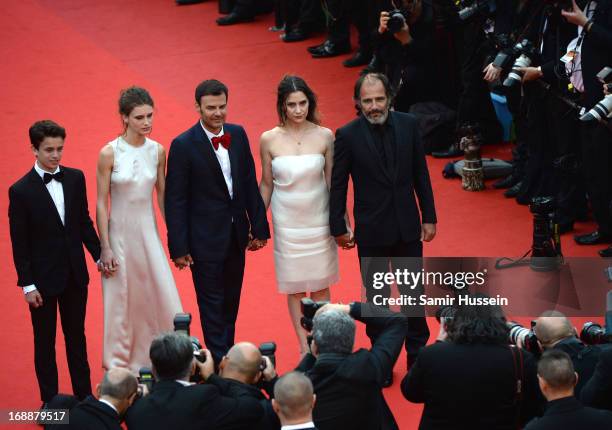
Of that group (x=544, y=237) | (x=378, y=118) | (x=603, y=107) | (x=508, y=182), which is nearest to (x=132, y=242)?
(x=378, y=118)

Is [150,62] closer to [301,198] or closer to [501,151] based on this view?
[501,151]

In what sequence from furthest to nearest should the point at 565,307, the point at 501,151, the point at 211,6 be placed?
the point at 211,6
the point at 501,151
the point at 565,307

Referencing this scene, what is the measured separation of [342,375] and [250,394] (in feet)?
1.29

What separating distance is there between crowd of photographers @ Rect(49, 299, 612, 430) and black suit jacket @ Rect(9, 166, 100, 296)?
46.6 inches

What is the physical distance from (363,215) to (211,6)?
7152 mm

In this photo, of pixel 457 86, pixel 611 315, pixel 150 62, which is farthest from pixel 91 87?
pixel 611 315

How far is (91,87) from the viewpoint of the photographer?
11133 millimetres

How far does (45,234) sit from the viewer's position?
6191 millimetres

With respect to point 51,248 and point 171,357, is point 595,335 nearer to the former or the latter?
point 171,357

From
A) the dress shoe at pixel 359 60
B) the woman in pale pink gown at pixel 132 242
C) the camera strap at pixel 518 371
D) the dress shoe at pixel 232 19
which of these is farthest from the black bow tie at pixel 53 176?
the dress shoe at pixel 232 19

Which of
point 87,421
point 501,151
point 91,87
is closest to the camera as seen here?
point 87,421

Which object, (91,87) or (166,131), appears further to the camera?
(91,87)

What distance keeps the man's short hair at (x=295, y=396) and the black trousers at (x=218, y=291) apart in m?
2.04

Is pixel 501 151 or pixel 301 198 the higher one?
pixel 301 198
